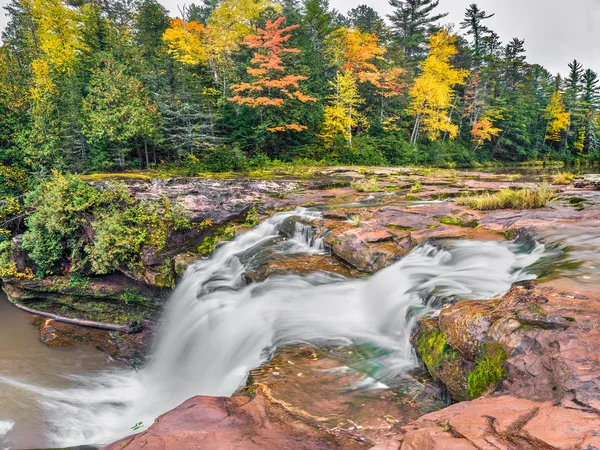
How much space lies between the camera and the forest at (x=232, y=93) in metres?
17.0

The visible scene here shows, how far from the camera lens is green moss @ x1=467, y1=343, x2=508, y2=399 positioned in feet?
8.67

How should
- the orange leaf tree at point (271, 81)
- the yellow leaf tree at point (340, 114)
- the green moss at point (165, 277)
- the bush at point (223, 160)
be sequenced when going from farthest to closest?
1. the yellow leaf tree at point (340, 114)
2. the orange leaf tree at point (271, 81)
3. the bush at point (223, 160)
4. the green moss at point (165, 277)

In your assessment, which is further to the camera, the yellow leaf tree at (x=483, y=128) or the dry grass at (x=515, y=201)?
the yellow leaf tree at (x=483, y=128)

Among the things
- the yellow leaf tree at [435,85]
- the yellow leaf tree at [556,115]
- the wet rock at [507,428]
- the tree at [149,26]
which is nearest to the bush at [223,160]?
the tree at [149,26]

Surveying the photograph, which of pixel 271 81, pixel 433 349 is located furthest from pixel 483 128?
pixel 433 349

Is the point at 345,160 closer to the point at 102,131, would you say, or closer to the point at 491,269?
the point at 102,131

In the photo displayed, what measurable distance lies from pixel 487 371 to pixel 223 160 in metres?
16.6

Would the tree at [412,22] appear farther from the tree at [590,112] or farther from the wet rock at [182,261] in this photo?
the wet rock at [182,261]

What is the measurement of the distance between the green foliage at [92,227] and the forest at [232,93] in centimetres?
654

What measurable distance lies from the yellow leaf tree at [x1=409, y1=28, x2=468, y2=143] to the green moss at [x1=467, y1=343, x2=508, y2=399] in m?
27.7

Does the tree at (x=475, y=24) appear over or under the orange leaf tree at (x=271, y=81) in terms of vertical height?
over

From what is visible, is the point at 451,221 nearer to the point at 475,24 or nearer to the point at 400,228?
the point at 400,228

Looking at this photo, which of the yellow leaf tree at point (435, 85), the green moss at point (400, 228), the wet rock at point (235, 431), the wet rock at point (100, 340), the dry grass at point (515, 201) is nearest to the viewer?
the wet rock at point (235, 431)

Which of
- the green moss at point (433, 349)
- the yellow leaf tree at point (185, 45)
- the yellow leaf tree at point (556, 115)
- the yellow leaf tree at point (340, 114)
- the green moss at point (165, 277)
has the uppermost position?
the yellow leaf tree at point (185, 45)
